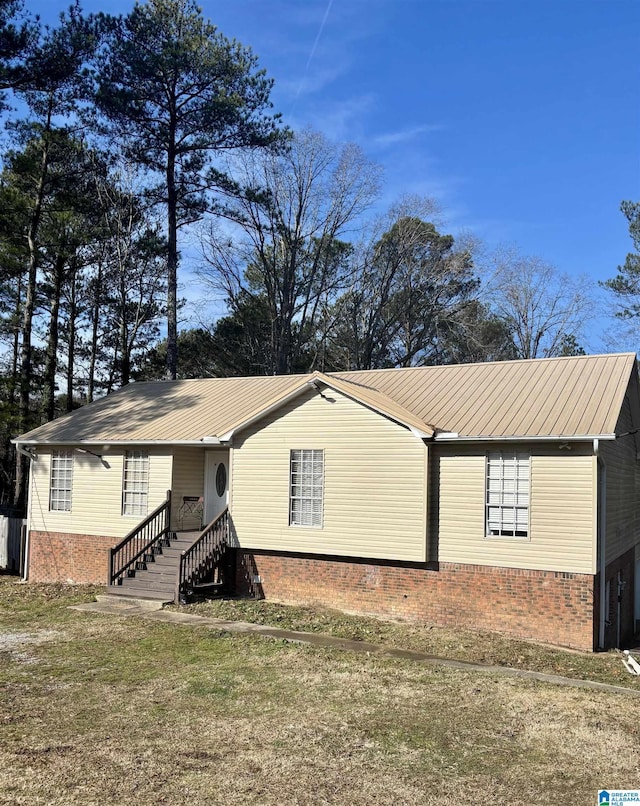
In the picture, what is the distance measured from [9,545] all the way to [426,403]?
497 inches

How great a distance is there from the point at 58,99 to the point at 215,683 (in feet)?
73.9

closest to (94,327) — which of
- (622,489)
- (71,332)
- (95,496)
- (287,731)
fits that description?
(71,332)

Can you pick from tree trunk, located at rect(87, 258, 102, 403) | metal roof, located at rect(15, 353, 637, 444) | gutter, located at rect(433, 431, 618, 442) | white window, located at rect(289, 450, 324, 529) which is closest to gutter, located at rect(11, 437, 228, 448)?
metal roof, located at rect(15, 353, 637, 444)

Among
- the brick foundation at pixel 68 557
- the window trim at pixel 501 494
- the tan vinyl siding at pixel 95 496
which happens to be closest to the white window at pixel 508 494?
the window trim at pixel 501 494

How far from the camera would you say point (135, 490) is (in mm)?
17203

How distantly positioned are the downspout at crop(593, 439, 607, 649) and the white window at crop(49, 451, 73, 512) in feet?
41.2

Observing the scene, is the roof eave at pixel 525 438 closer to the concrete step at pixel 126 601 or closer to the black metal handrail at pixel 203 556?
the black metal handrail at pixel 203 556

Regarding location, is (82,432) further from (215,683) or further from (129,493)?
(215,683)

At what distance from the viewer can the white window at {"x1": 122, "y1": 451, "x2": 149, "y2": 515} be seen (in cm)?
1708

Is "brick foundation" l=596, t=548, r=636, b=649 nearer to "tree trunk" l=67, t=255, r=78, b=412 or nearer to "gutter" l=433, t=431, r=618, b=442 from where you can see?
"gutter" l=433, t=431, r=618, b=442

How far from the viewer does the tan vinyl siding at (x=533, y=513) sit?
11984mm

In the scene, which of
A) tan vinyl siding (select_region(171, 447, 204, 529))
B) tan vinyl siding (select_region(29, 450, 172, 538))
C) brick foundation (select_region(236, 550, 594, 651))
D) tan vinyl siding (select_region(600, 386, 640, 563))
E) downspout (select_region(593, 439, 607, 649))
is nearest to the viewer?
brick foundation (select_region(236, 550, 594, 651))

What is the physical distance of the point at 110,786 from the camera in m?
5.87

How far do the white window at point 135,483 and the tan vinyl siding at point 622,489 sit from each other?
10.1 meters
